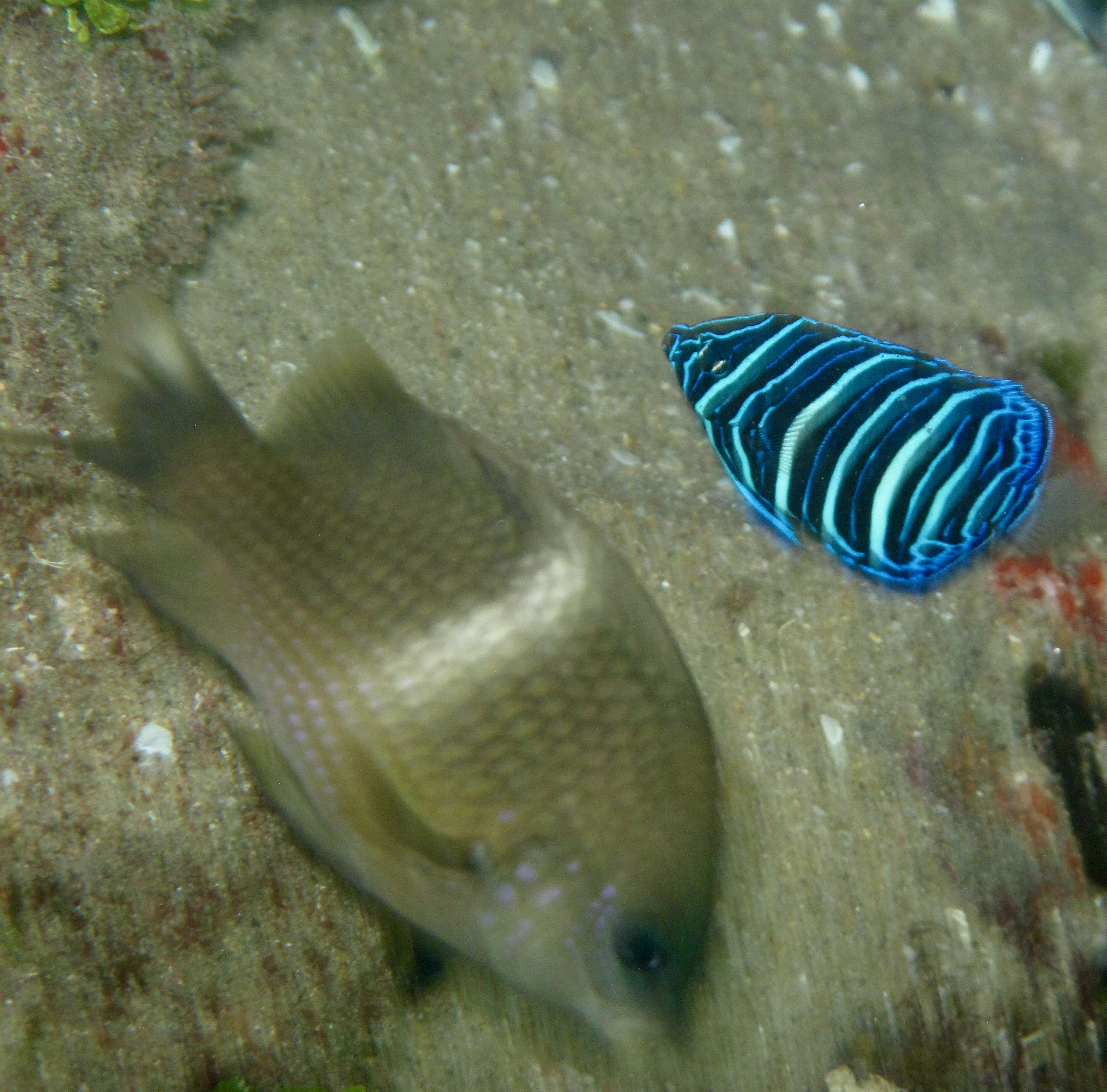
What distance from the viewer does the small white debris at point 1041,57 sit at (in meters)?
2.48

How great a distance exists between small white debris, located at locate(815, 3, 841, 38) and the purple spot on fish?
9.03 ft

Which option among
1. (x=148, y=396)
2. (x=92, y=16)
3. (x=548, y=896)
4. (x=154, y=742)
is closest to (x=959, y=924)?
(x=548, y=896)

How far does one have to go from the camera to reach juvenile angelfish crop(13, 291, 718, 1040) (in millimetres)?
1495

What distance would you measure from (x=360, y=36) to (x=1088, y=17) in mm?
2364

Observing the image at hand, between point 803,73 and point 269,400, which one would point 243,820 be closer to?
point 269,400

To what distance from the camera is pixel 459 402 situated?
2.25m

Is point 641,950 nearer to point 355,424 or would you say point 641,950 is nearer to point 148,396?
point 355,424

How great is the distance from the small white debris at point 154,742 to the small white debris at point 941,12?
3141mm

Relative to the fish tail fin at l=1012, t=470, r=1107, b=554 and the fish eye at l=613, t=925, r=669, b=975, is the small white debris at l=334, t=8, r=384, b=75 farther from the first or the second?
the fish eye at l=613, t=925, r=669, b=975

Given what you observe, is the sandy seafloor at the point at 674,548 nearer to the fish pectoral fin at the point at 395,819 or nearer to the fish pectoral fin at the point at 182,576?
the fish pectoral fin at the point at 182,576

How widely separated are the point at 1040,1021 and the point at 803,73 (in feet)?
9.36

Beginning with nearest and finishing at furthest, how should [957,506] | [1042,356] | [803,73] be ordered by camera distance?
[957,506], [1042,356], [803,73]

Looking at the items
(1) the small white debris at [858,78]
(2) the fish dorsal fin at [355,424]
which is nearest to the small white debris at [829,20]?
(1) the small white debris at [858,78]

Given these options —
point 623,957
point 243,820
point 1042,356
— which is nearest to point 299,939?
point 243,820
